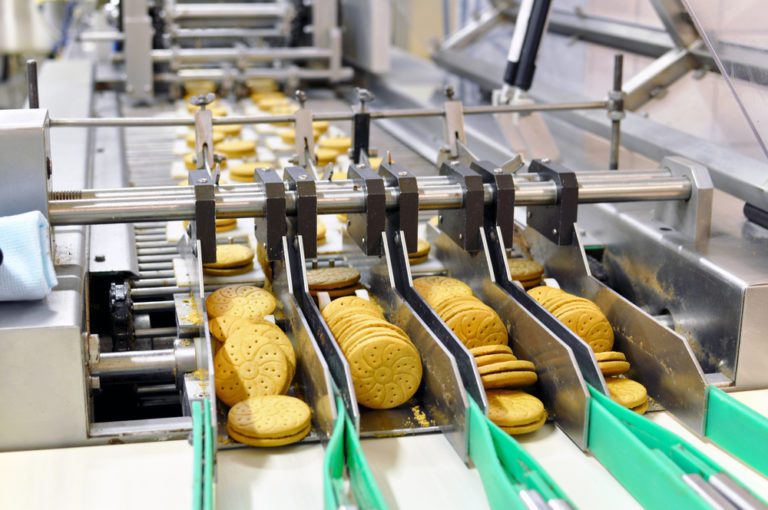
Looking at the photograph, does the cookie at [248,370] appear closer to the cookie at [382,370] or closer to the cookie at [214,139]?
the cookie at [382,370]

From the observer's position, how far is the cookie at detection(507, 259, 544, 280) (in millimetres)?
1867

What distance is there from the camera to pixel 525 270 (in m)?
1.88

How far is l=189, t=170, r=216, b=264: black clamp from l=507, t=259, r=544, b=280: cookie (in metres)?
0.59

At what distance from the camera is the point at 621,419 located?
4.44ft

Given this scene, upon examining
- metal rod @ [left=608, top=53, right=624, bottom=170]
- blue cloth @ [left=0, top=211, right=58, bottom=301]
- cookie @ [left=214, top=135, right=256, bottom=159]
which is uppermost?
metal rod @ [left=608, top=53, right=624, bottom=170]

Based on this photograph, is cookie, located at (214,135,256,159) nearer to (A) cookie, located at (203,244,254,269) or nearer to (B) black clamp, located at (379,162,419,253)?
(A) cookie, located at (203,244,254,269)

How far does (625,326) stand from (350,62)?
3374 millimetres

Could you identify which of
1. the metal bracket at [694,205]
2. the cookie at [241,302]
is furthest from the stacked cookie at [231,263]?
the metal bracket at [694,205]

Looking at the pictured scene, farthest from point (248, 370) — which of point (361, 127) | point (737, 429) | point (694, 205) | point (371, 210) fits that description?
point (361, 127)

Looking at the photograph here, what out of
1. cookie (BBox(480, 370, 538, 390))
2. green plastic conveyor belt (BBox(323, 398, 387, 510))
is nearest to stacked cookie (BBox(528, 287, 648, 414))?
cookie (BBox(480, 370, 538, 390))

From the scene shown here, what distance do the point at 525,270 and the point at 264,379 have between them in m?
0.63

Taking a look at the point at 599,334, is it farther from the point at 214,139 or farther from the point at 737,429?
the point at 214,139

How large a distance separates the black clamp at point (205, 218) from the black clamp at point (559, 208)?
24.3 inches

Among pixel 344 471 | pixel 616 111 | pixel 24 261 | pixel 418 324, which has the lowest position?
pixel 344 471
